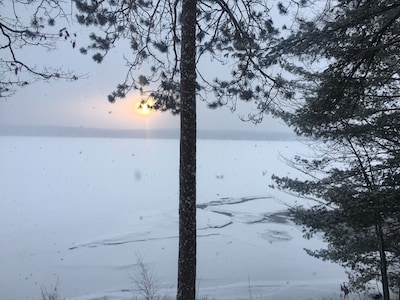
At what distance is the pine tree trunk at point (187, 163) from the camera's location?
546 centimetres

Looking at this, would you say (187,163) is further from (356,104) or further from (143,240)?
(143,240)

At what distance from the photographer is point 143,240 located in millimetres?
14695

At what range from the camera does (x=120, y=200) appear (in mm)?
21922

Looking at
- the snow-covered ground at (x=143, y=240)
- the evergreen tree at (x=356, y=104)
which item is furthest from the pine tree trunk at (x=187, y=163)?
the snow-covered ground at (x=143, y=240)

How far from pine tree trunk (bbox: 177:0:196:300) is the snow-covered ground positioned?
5.08 metres

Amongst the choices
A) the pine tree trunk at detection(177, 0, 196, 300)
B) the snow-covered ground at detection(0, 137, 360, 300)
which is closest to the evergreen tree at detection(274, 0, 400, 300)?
the pine tree trunk at detection(177, 0, 196, 300)

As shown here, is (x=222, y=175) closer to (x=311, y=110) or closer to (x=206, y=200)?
(x=206, y=200)

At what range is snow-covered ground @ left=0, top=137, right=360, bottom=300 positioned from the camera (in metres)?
11.0

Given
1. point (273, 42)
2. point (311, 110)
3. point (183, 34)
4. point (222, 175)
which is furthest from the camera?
point (222, 175)

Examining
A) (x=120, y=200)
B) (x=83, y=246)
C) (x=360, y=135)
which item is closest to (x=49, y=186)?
(x=120, y=200)

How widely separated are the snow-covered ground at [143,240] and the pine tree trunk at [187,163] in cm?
508

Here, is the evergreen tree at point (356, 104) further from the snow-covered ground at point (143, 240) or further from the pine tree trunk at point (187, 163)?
the snow-covered ground at point (143, 240)

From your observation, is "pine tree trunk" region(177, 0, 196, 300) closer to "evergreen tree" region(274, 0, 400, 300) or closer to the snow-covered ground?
"evergreen tree" region(274, 0, 400, 300)

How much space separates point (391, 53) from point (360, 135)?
204cm
